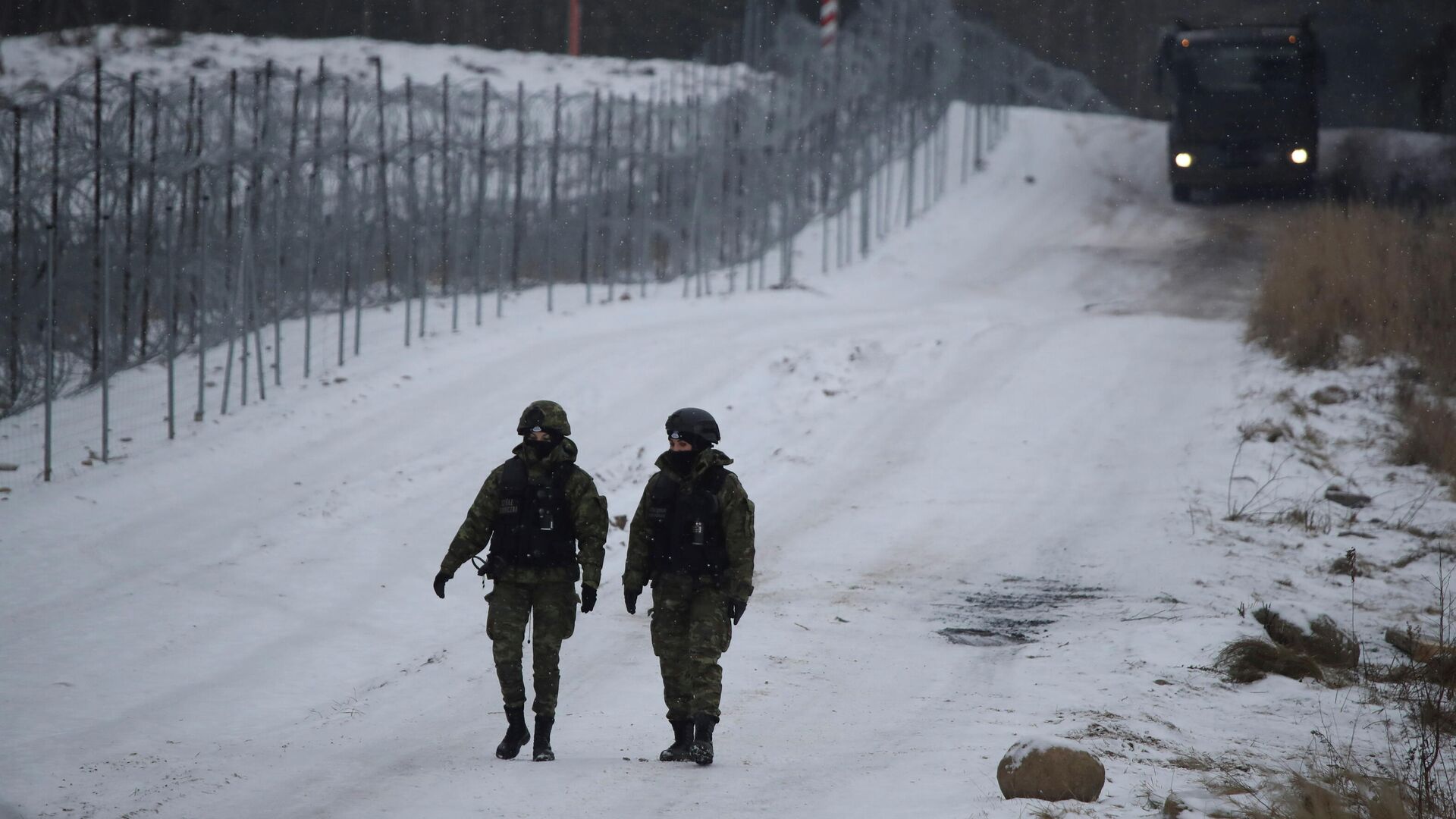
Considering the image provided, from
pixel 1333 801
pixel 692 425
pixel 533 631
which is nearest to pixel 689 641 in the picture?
pixel 533 631

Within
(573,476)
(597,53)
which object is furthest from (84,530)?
(597,53)

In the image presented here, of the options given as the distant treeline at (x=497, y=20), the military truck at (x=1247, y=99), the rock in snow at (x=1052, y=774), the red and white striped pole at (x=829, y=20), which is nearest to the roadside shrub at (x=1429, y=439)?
the rock in snow at (x=1052, y=774)

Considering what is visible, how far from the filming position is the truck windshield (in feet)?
72.3

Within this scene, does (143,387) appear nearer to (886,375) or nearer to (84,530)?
(84,530)

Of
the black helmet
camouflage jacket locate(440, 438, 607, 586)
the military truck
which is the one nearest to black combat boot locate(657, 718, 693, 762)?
camouflage jacket locate(440, 438, 607, 586)

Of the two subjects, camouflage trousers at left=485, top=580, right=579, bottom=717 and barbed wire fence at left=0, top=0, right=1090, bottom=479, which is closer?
camouflage trousers at left=485, top=580, right=579, bottom=717

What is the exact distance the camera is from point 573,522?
18.7 ft

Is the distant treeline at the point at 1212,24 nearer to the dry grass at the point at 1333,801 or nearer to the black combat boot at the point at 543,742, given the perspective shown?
the dry grass at the point at 1333,801

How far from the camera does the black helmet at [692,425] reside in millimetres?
5566

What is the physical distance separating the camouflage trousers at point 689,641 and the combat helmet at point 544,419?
2.55 feet

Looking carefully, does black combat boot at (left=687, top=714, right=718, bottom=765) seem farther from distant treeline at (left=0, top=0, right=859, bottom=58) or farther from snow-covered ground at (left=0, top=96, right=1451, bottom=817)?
distant treeline at (left=0, top=0, right=859, bottom=58)

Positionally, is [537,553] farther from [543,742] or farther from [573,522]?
[543,742]

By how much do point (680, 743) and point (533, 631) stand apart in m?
0.78

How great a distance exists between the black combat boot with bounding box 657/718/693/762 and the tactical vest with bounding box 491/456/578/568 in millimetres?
826
